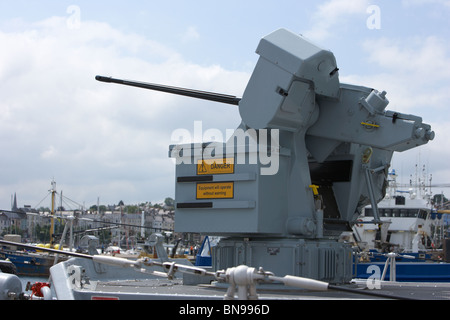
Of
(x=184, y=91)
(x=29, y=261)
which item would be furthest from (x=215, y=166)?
(x=29, y=261)

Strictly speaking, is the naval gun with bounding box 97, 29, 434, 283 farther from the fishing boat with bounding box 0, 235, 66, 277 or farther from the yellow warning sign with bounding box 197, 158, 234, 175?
the fishing boat with bounding box 0, 235, 66, 277

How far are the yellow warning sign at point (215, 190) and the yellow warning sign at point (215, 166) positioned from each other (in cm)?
17

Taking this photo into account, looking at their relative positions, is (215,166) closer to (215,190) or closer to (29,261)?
(215,190)

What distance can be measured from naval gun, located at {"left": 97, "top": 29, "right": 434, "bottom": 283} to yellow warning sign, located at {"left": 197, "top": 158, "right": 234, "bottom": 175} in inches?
0.5

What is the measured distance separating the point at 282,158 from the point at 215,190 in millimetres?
1041

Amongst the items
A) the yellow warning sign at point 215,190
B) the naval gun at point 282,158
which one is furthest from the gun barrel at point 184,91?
the yellow warning sign at point 215,190

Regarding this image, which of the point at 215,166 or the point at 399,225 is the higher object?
the point at 215,166

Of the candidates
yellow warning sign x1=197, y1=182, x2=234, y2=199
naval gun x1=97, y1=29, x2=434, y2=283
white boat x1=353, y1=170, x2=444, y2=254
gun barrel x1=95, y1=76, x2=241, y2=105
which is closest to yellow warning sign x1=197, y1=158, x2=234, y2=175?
naval gun x1=97, y1=29, x2=434, y2=283

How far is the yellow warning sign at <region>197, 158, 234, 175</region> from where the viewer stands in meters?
8.93

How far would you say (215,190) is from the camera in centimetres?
907
